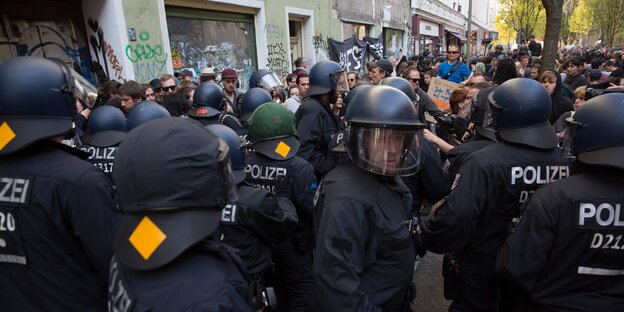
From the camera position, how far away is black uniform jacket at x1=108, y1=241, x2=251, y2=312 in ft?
3.46

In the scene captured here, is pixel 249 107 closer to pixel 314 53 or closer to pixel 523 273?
pixel 523 273

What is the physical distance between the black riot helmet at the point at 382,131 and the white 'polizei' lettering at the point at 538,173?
0.81 metres

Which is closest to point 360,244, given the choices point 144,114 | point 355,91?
point 355,91

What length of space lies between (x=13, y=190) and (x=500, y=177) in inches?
99.3

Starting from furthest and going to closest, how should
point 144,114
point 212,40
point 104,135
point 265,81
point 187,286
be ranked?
1. point 212,40
2. point 265,81
3. point 144,114
4. point 104,135
5. point 187,286

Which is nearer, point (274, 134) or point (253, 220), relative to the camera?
point (253, 220)

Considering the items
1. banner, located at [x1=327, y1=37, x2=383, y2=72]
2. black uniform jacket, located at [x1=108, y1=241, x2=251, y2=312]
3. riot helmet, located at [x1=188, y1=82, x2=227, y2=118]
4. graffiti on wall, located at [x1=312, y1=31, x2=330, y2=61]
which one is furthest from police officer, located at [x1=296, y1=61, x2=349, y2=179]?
graffiti on wall, located at [x1=312, y1=31, x2=330, y2=61]

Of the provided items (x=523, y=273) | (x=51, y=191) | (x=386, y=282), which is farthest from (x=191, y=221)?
(x=523, y=273)

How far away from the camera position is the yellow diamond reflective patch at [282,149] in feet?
9.29

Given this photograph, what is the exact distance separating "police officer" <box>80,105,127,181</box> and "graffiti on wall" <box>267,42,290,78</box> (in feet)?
26.0

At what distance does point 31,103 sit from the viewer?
167 centimetres

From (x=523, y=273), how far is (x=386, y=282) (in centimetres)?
73

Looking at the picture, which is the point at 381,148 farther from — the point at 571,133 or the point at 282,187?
the point at 282,187

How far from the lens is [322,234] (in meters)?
1.65
